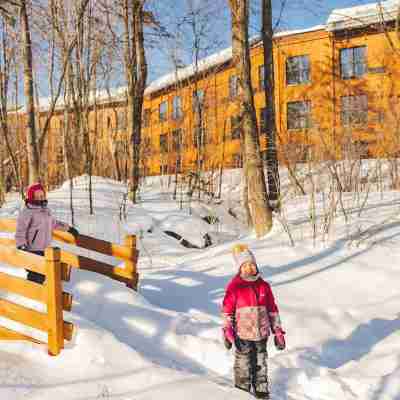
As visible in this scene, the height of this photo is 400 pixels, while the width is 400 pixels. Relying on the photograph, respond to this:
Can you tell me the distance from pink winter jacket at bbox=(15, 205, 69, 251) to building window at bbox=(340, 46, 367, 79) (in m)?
26.1

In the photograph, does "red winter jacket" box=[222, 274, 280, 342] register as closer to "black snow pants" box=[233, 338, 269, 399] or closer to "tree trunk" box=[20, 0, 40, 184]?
"black snow pants" box=[233, 338, 269, 399]

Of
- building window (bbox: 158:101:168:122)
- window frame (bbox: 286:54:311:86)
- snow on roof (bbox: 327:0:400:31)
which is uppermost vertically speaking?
snow on roof (bbox: 327:0:400:31)

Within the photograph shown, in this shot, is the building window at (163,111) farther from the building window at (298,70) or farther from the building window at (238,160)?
the building window at (238,160)

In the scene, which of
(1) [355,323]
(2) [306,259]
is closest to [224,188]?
(2) [306,259]

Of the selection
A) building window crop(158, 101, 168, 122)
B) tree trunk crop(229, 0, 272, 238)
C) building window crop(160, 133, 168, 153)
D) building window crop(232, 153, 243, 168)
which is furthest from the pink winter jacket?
building window crop(158, 101, 168, 122)

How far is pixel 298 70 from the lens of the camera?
2923 cm

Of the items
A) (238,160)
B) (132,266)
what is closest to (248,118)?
(132,266)

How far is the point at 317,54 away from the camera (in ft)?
93.6

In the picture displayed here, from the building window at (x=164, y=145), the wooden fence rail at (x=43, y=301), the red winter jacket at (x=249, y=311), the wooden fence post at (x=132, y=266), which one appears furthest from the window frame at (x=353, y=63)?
the wooden fence rail at (x=43, y=301)

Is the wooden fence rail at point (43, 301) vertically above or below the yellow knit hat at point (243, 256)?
below

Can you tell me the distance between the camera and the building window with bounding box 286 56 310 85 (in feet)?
95.2

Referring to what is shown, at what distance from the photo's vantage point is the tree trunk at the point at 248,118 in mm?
9328

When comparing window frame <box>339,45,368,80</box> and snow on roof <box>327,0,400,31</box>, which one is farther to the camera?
window frame <box>339,45,368,80</box>

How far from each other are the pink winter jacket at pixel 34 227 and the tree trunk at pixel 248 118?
15.8 feet
